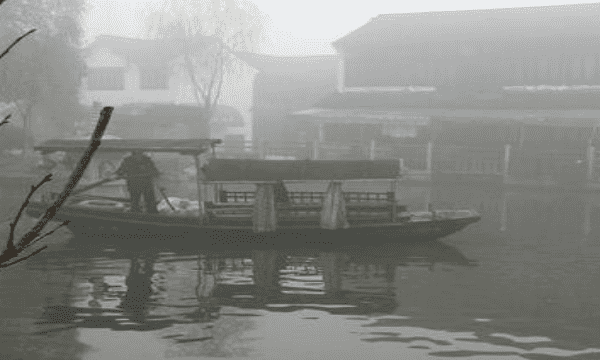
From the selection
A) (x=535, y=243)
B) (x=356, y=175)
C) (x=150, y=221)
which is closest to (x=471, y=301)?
(x=356, y=175)

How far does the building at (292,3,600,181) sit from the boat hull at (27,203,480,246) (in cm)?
1448

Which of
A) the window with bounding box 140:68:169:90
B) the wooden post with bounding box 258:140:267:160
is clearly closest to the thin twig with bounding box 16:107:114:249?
the wooden post with bounding box 258:140:267:160

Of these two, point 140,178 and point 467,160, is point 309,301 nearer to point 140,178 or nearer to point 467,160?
point 140,178

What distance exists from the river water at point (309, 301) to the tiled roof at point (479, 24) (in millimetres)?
19149

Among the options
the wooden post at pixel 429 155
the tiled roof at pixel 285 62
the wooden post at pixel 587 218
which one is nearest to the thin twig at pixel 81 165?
the wooden post at pixel 587 218

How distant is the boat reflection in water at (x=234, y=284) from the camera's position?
10.8m

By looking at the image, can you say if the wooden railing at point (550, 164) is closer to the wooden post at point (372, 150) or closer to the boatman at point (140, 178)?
the wooden post at point (372, 150)

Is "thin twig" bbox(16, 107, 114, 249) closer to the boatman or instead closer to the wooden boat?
the wooden boat

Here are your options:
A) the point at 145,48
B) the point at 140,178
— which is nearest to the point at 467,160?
the point at 140,178

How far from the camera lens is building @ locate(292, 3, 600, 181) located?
30.5 metres

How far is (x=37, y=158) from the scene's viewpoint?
32.8 meters

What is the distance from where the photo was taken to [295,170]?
16484 mm

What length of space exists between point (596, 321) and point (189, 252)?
→ 887 centimetres

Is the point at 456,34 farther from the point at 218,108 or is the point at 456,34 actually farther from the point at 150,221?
the point at 150,221
